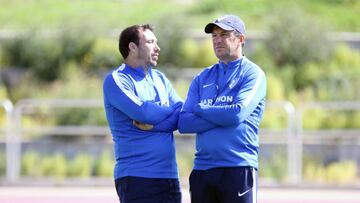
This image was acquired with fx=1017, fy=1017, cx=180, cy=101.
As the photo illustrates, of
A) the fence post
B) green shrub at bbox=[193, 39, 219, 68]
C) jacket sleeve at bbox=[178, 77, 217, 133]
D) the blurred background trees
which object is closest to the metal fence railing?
the fence post

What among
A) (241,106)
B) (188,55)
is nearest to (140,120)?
(241,106)

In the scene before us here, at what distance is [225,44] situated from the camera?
6.26 m

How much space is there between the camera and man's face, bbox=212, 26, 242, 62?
624 cm

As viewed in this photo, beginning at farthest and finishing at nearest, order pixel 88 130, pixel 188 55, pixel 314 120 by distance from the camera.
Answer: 1. pixel 188 55
2. pixel 314 120
3. pixel 88 130

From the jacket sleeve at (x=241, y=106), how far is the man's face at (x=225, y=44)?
0.55 ft

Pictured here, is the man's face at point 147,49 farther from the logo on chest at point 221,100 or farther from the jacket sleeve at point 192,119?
the logo on chest at point 221,100

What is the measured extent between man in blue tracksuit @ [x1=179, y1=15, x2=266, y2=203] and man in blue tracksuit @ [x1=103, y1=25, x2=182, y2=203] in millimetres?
137

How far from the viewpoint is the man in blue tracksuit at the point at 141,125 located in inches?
Answer: 246

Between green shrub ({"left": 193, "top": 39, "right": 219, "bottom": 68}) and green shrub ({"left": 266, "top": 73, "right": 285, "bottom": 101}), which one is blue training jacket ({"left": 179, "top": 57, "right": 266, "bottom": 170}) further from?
green shrub ({"left": 193, "top": 39, "right": 219, "bottom": 68})

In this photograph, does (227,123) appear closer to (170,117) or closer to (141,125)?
(170,117)

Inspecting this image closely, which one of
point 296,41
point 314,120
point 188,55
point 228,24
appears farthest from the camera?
point 296,41

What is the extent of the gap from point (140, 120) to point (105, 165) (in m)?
8.89

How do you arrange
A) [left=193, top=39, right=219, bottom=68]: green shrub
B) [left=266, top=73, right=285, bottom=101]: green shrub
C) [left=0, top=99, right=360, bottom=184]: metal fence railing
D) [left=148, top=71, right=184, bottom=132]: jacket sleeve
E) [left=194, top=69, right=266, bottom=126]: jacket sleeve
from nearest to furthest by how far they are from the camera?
[left=194, top=69, right=266, bottom=126]: jacket sleeve < [left=148, top=71, right=184, bottom=132]: jacket sleeve < [left=0, top=99, right=360, bottom=184]: metal fence railing < [left=266, top=73, right=285, bottom=101]: green shrub < [left=193, top=39, right=219, bottom=68]: green shrub

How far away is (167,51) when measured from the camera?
66.3ft
